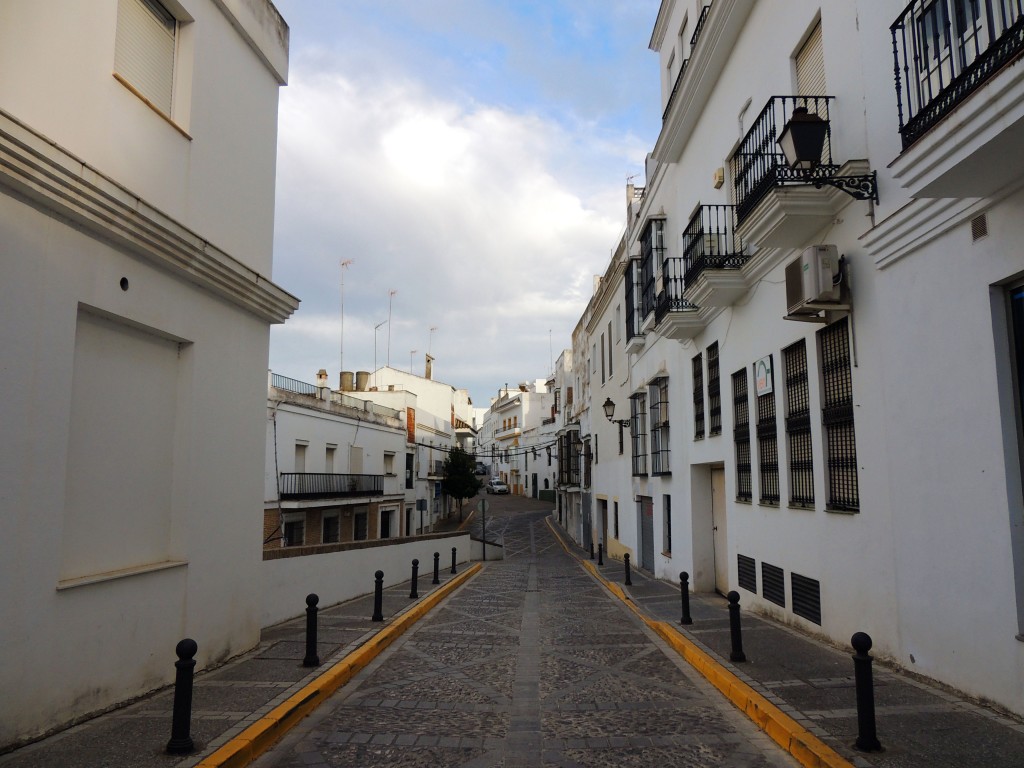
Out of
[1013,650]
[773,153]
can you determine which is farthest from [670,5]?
[1013,650]

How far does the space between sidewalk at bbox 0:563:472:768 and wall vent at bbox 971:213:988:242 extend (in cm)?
679

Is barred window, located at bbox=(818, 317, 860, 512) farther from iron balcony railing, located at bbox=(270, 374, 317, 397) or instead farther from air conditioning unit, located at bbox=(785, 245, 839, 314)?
iron balcony railing, located at bbox=(270, 374, 317, 397)

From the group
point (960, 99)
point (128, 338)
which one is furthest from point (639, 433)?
point (960, 99)

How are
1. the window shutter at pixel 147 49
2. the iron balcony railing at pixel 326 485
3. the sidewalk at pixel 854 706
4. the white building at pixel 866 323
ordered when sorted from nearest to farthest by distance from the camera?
the sidewalk at pixel 854 706, the white building at pixel 866 323, the window shutter at pixel 147 49, the iron balcony railing at pixel 326 485

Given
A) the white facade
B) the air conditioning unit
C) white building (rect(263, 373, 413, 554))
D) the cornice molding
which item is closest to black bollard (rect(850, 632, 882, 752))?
the air conditioning unit

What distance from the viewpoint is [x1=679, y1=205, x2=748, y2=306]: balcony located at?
37.3 feet

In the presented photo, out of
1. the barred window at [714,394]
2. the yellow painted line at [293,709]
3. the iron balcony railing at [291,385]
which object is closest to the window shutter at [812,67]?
the barred window at [714,394]

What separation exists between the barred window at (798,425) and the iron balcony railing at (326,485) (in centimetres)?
1901

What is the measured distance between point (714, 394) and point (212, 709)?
32.6 feet

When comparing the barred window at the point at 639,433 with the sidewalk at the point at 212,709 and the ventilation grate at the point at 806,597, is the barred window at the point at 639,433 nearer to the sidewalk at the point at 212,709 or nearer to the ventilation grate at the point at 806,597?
the ventilation grate at the point at 806,597

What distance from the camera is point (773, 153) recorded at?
29.7 feet

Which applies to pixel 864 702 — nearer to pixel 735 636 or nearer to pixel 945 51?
pixel 735 636

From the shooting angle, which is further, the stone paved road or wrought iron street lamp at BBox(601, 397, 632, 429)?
wrought iron street lamp at BBox(601, 397, 632, 429)

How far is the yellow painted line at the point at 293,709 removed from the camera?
17.1 ft
